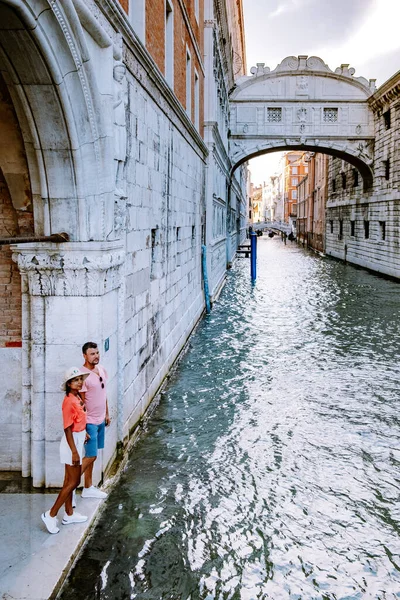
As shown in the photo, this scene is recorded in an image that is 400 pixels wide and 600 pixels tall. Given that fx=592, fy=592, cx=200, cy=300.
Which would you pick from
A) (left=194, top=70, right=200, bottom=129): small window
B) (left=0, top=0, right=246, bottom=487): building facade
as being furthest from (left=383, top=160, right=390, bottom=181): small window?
(left=0, top=0, right=246, bottom=487): building facade

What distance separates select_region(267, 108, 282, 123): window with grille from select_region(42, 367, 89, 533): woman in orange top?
25.8m

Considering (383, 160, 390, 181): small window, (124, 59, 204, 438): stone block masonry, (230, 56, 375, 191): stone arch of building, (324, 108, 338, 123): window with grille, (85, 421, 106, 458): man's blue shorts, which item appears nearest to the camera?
(85, 421, 106, 458): man's blue shorts

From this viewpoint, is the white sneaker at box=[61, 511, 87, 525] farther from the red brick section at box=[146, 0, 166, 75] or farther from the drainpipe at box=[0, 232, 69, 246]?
the red brick section at box=[146, 0, 166, 75]

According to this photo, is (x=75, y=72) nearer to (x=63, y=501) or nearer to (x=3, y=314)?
(x=3, y=314)

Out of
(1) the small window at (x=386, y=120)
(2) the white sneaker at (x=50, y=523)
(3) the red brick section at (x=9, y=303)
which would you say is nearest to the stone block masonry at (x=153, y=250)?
(3) the red brick section at (x=9, y=303)

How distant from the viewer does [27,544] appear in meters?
4.34

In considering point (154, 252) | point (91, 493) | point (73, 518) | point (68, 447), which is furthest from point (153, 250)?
point (73, 518)

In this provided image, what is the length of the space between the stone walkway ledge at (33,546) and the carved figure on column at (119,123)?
9.57 ft

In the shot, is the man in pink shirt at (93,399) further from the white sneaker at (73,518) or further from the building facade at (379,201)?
the building facade at (379,201)

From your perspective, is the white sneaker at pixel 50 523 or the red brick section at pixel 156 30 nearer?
the white sneaker at pixel 50 523

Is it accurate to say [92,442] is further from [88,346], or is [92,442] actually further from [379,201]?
[379,201]

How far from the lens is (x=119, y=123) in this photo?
5.79 metres

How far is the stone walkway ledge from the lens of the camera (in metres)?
3.86

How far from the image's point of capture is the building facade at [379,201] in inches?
1006
